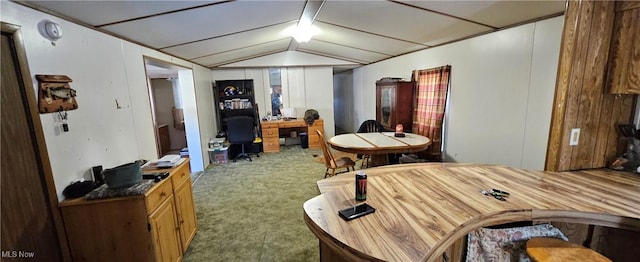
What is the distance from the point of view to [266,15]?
278cm

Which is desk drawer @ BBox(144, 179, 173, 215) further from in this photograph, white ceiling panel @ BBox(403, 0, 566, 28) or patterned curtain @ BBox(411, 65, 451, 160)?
patterned curtain @ BBox(411, 65, 451, 160)

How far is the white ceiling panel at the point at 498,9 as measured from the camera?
209 cm

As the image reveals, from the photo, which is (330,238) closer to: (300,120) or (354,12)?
(354,12)

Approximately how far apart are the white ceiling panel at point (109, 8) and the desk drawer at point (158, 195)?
129 cm

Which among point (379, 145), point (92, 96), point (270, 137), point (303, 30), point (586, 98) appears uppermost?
point (303, 30)

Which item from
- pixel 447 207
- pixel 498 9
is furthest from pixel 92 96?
pixel 498 9

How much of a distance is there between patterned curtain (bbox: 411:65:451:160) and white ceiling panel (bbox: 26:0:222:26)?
3.11m

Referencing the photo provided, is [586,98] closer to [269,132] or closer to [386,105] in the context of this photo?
[386,105]

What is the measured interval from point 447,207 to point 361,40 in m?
3.40

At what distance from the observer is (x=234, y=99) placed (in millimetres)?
6125

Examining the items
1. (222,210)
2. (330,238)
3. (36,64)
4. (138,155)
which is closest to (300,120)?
(222,210)

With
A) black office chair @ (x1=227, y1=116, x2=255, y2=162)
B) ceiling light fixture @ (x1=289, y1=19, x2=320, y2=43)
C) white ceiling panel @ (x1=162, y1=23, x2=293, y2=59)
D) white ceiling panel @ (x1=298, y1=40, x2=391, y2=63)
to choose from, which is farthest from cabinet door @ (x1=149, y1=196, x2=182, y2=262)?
white ceiling panel @ (x1=298, y1=40, x2=391, y2=63)

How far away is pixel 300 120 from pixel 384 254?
5.38 meters

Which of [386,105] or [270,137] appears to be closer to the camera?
[386,105]
